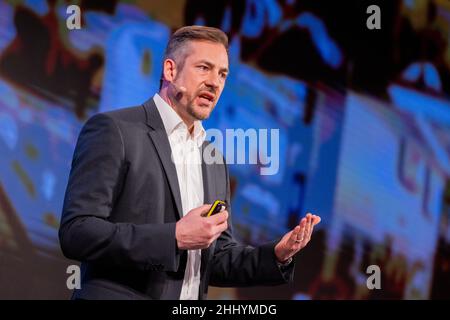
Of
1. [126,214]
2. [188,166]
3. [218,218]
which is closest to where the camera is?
[218,218]

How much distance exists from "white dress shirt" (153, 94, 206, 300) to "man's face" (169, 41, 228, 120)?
0.14ft

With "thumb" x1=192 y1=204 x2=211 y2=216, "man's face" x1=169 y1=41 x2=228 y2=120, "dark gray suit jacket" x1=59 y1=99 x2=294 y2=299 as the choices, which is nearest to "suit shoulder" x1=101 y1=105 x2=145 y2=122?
"dark gray suit jacket" x1=59 y1=99 x2=294 y2=299

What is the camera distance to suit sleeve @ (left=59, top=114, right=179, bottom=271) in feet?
4.50

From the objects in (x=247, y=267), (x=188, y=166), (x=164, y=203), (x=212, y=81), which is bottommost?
(x=247, y=267)

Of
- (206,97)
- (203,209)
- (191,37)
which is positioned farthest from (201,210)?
(191,37)

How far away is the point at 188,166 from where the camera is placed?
162 centimetres

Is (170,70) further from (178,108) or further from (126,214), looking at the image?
(126,214)

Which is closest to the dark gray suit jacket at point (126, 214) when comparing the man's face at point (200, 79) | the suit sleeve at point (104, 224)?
the suit sleeve at point (104, 224)

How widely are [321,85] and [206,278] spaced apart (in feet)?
5.99

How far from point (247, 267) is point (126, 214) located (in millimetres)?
362

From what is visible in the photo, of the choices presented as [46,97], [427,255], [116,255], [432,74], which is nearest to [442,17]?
[432,74]

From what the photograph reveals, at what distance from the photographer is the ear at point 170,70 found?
169cm

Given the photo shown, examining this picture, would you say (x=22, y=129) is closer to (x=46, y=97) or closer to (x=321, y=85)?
(x=46, y=97)

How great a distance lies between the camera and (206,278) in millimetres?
1612
